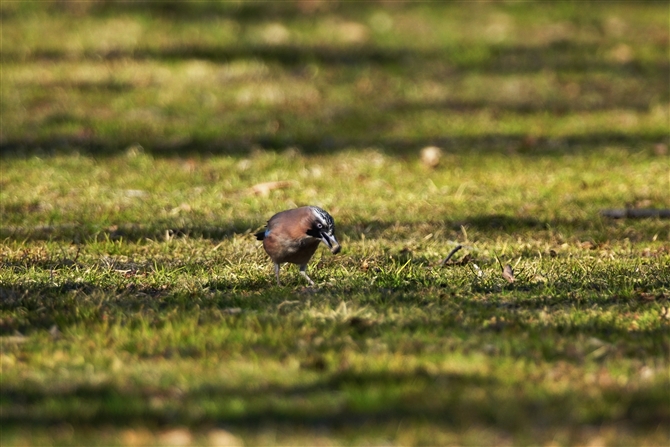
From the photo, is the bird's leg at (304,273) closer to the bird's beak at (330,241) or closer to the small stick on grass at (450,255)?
the bird's beak at (330,241)

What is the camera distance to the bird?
21.4ft

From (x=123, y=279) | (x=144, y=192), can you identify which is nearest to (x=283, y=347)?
(x=123, y=279)

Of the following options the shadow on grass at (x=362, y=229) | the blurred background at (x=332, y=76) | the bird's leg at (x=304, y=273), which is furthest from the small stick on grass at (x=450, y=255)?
the blurred background at (x=332, y=76)

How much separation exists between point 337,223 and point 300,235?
2.43 m

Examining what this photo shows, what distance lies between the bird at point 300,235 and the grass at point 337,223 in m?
0.23

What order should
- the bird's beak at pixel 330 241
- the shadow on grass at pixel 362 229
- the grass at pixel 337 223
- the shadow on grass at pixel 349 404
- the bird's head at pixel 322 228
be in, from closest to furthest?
the shadow on grass at pixel 349 404 < the grass at pixel 337 223 < the bird's beak at pixel 330 241 < the bird's head at pixel 322 228 < the shadow on grass at pixel 362 229

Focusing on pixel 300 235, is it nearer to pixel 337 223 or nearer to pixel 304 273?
pixel 304 273

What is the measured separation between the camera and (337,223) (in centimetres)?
898

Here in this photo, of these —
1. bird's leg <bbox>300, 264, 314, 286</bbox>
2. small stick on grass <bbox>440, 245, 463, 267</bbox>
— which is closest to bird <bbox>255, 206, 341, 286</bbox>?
bird's leg <bbox>300, 264, 314, 286</bbox>

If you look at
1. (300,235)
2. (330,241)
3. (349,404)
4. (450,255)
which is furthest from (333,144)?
(349,404)

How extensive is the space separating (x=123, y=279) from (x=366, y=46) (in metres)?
9.77

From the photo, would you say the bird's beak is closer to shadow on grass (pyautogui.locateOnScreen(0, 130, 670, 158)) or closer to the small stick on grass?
the small stick on grass

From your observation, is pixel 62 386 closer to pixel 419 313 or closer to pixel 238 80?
pixel 419 313

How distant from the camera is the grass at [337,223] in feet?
14.9
